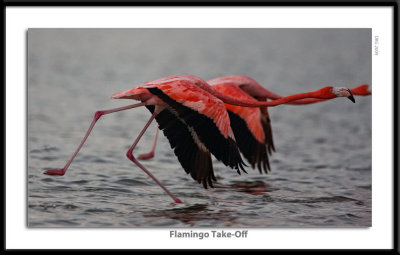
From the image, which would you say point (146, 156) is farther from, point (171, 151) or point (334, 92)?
point (334, 92)

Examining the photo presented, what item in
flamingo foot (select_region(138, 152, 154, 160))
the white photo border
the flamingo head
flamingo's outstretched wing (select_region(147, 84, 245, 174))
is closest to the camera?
the white photo border

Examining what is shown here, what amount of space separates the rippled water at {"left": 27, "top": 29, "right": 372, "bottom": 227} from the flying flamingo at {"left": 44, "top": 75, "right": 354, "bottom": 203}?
A: 0.72 m

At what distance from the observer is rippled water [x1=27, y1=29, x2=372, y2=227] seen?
9.83m

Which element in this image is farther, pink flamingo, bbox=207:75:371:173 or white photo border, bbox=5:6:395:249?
pink flamingo, bbox=207:75:371:173

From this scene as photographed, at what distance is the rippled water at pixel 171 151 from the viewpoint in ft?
32.2

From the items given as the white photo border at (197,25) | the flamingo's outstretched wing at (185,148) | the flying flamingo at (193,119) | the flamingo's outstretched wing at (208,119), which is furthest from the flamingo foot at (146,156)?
the white photo border at (197,25)

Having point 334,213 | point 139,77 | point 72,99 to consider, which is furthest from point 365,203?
point 139,77

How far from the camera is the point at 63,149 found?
13062 millimetres

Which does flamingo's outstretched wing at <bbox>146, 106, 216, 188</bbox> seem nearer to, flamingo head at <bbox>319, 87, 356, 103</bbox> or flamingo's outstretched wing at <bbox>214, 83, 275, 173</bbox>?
flamingo's outstretched wing at <bbox>214, 83, 275, 173</bbox>

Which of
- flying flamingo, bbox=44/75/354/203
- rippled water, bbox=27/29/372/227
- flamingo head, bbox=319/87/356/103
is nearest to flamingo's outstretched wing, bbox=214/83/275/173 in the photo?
rippled water, bbox=27/29/372/227

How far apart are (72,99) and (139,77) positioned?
3558mm

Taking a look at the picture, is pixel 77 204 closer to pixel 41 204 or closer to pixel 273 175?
pixel 41 204

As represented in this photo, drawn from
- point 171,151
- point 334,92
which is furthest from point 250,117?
point 171,151

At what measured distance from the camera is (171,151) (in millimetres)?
13805
